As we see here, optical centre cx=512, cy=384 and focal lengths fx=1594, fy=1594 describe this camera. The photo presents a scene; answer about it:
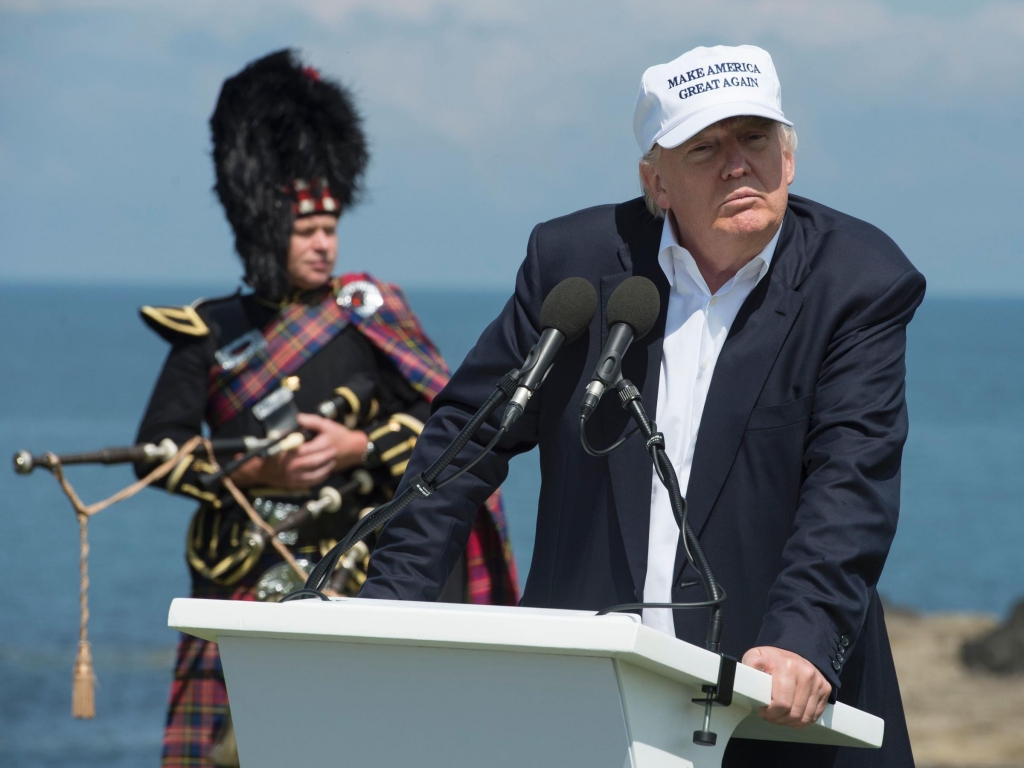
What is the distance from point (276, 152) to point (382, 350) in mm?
662

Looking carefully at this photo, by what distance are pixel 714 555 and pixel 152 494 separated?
34003mm

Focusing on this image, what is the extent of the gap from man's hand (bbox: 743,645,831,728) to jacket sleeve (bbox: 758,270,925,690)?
31 millimetres

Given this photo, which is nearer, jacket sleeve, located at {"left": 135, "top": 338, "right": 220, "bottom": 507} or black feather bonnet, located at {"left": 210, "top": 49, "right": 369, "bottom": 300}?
jacket sleeve, located at {"left": 135, "top": 338, "right": 220, "bottom": 507}

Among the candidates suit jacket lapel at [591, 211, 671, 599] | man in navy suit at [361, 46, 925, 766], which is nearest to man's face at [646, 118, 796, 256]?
man in navy suit at [361, 46, 925, 766]

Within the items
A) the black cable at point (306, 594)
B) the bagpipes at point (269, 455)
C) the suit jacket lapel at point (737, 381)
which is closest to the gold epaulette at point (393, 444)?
the bagpipes at point (269, 455)

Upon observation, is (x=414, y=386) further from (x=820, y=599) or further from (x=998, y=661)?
(x=998, y=661)

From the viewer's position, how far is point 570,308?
2.22 m

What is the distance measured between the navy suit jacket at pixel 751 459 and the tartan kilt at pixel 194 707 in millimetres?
1997

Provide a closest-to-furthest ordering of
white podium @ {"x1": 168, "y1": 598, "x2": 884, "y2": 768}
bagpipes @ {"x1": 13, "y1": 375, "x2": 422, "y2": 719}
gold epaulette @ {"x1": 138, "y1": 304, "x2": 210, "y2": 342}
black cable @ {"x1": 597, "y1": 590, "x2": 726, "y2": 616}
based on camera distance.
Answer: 1. white podium @ {"x1": 168, "y1": 598, "x2": 884, "y2": 768}
2. black cable @ {"x1": 597, "y1": 590, "x2": 726, "y2": 616}
3. bagpipes @ {"x1": 13, "y1": 375, "x2": 422, "y2": 719}
4. gold epaulette @ {"x1": 138, "y1": 304, "x2": 210, "y2": 342}

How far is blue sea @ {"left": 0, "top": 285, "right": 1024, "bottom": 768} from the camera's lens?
13.1 meters

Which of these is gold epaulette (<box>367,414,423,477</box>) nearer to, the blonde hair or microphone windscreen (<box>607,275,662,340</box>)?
the blonde hair

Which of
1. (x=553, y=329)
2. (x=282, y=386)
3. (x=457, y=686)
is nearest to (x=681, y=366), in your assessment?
(x=553, y=329)

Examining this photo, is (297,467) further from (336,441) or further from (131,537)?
(131,537)

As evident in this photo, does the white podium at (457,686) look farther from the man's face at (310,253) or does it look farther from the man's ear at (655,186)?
the man's face at (310,253)
